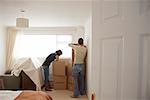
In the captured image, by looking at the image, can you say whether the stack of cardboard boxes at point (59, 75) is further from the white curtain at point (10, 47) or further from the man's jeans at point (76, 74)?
the white curtain at point (10, 47)

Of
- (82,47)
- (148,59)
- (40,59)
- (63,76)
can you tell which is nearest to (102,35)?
(148,59)

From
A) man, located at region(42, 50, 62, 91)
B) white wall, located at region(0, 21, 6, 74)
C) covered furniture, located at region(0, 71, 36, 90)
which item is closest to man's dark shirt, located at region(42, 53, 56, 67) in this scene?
man, located at region(42, 50, 62, 91)

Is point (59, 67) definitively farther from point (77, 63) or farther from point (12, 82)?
point (12, 82)

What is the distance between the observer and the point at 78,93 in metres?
4.86

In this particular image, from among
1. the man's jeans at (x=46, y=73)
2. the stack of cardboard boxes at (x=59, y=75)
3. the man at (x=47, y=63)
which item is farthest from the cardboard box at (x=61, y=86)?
the man's jeans at (x=46, y=73)

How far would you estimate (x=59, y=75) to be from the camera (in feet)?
18.8

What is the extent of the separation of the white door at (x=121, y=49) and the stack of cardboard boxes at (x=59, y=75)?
4560 mm

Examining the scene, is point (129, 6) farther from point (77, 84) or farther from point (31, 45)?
point (31, 45)

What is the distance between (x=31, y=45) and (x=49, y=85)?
1793 mm

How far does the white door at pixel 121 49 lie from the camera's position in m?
0.76

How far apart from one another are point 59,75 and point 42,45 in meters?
1.61

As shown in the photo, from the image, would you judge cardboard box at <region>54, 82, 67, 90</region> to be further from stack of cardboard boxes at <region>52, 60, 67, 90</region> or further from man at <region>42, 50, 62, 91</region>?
man at <region>42, 50, 62, 91</region>

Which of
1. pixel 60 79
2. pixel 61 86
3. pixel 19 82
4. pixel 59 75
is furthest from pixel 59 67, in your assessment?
→ pixel 19 82

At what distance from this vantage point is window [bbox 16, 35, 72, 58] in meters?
6.66
